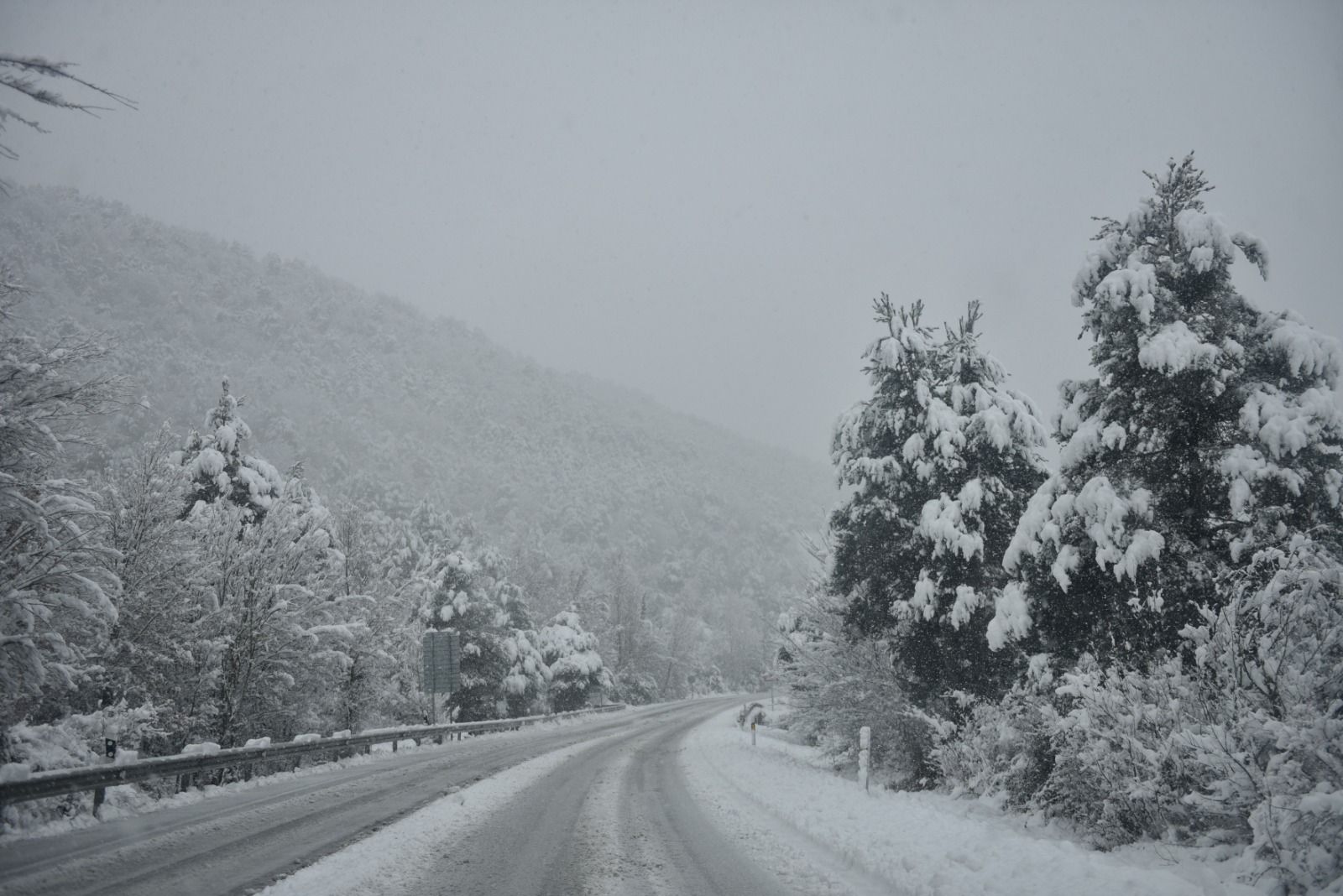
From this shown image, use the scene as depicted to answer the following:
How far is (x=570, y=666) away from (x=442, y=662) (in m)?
13.8

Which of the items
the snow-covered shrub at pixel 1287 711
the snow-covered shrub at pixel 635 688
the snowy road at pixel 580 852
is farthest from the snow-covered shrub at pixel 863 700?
the snow-covered shrub at pixel 635 688

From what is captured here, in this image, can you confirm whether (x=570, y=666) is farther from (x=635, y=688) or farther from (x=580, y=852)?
(x=580, y=852)

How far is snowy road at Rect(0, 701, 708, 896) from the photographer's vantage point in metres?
6.21

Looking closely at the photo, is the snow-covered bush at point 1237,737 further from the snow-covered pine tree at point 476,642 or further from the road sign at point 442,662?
the snow-covered pine tree at point 476,642

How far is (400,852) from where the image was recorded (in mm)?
7562

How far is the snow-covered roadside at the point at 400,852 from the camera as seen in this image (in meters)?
6.20

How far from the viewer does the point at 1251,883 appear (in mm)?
5059

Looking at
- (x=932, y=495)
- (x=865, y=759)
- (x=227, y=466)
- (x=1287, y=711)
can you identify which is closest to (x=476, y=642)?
(x=227, y=466)

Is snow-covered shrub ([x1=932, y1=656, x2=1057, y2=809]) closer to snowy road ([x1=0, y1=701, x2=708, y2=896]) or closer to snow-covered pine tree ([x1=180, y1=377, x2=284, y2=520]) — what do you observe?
snowy road ([x1=0, y1=701, x2=708, y2=896])

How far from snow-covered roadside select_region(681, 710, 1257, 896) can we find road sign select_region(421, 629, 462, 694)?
62.1 feet

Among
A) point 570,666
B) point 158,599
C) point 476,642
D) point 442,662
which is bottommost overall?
point 570,666

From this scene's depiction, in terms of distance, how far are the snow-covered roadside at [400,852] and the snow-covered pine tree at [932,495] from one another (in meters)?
8.20

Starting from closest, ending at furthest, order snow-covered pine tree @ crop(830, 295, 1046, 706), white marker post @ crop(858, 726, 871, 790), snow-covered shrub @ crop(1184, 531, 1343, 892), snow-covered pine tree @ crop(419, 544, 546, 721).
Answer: snow-covered shrub @ crop(1184, 531, 1343, 892) < white marker post @ crop(858, 726, 871, 790) < snow-covered pine tree @ crop(830, 295, 1046, 706) < snow-covered pine tree @ crop(419, 544, 546, 721)

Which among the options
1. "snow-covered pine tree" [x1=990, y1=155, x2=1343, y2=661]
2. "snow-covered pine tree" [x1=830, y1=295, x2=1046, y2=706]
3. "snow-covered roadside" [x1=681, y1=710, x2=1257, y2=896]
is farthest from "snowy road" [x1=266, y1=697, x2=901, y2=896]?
"snow-covered pine tree" [x1=830, y1=295, x2=1046, y2=706]
